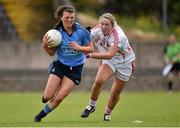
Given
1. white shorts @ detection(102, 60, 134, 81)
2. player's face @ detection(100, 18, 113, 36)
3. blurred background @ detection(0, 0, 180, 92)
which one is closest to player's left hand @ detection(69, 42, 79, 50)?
player's face @ detection(100, 18, 113, 36)

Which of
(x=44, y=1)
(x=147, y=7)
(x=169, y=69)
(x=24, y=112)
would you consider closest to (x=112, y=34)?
(x=24, y=112)

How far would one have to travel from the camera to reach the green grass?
1543 centimetres

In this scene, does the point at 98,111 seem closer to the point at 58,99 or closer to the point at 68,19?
the point at 58,99

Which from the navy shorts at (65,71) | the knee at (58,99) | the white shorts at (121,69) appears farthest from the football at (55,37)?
the white shorts at (121,69)

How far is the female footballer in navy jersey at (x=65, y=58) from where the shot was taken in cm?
1470

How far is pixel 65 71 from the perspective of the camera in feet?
49.0

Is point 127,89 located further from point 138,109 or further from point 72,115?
point 72,115

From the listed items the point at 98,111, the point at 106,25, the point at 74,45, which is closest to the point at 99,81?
the point at 106,25

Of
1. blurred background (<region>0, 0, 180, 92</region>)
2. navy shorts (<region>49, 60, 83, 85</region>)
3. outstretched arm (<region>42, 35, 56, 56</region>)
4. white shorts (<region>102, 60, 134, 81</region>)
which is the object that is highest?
outstretched arm (<region>42, 35, 56, 56</region>)

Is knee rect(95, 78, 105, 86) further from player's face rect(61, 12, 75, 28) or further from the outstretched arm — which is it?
player's face rect(61, 12, 75, 28)

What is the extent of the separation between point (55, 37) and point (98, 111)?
5.66m

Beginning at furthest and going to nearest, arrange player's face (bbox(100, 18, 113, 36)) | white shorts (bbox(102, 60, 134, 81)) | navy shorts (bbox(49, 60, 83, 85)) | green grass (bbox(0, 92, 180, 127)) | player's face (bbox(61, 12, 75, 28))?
1. white shorts (bbox(102, 60, 134, 81))
2. green grass (bbox(0, 92, 180, 127))
3. player's face (bbox(100, 18, 113, 36))
4. navy shorts (bbox(49, 60, 83, 85))
5. player's face (bbox(61, 12, 75, 28))

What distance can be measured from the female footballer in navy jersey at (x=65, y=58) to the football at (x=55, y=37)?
114 millimetres

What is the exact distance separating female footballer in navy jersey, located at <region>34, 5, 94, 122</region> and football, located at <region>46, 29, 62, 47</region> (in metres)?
A: 0.11
